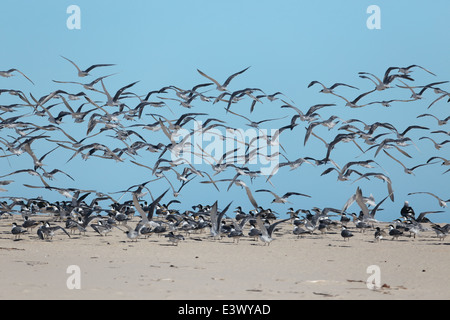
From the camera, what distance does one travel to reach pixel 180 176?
30.4m

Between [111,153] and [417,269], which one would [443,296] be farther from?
[111,153]

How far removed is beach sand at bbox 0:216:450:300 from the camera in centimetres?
1569

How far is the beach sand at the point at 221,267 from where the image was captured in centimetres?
1569

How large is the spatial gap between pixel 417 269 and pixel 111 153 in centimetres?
1445

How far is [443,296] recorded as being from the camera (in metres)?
16.2

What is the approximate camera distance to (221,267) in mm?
20438

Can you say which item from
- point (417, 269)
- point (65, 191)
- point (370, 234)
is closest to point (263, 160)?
point (370, 234)
